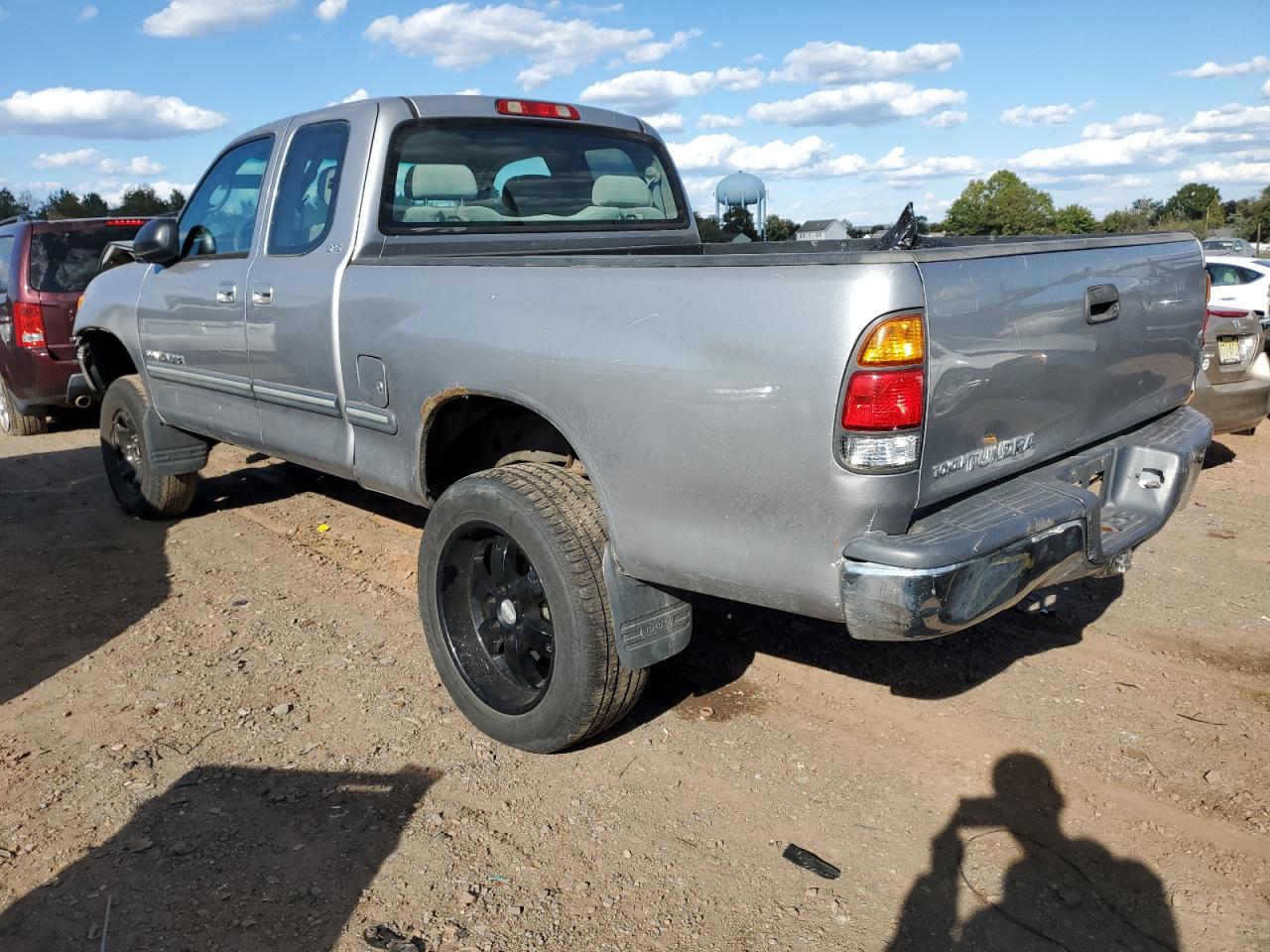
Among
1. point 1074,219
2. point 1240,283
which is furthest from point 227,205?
point 1074,219

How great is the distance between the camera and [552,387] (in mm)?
3062

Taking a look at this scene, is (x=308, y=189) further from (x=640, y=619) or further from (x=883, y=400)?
(x=883, y=400)

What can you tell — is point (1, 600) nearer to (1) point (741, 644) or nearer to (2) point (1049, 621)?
(1) point (741, 644)

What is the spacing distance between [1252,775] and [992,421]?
1522 millimetres

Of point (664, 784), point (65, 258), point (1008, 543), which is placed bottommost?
point (664, 784)

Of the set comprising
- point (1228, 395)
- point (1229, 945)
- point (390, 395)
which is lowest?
point (1229, 945)

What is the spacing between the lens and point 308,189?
4387 millimetres

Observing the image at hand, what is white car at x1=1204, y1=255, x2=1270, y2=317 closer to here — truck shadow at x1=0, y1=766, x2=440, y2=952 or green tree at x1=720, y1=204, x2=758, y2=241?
green tree at x1=720, y1=204, x2=758, y2=241

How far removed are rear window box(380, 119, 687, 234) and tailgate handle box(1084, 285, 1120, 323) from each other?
2.31m

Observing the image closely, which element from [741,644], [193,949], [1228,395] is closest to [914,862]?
[741,644]

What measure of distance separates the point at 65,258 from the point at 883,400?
27.4 feet

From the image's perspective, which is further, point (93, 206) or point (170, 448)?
point (93, 206)

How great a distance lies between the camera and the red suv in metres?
8.58

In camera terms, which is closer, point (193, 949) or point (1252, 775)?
point (193, 949)
